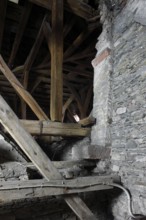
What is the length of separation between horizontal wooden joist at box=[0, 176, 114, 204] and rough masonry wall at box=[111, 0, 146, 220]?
0.27m

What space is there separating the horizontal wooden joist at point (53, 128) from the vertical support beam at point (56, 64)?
106 millimetres

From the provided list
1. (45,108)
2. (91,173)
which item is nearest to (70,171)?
(91,173)

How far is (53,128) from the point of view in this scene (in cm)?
267

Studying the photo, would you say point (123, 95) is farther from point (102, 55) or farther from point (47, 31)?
point (47, 31)

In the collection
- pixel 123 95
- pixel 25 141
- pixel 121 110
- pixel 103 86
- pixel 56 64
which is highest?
pixel 56 64

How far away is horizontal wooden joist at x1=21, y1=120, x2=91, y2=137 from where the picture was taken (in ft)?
8.30

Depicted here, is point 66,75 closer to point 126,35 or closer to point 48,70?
point 48,70

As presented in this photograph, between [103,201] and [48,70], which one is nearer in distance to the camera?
[103,201]

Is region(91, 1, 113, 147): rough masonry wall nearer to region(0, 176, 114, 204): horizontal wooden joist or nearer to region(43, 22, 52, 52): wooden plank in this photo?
region(0, 176, 114, 204): horizontal wooden joist

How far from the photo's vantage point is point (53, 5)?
294 centimetres

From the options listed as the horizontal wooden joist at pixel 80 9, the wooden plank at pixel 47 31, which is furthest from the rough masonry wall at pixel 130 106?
the wooden plank at pixel 47 31

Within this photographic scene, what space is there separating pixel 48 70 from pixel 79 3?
1.90m

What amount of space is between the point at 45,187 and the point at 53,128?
0.92 meters

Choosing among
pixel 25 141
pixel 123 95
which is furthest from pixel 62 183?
pixel 123 95
